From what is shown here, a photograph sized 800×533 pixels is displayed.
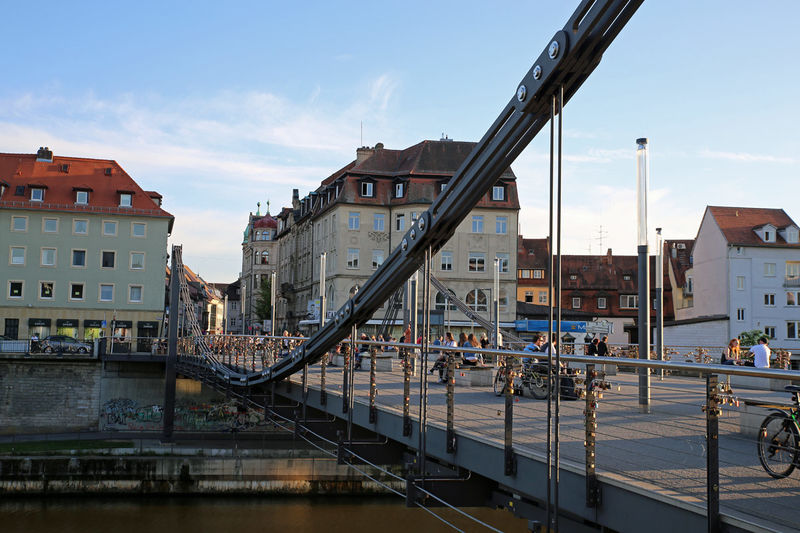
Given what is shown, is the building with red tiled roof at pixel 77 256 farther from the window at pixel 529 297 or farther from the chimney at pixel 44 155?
the window at pixel 529 297

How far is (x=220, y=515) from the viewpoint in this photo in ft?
82.7

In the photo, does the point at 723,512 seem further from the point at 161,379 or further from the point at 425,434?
the point at 161,379

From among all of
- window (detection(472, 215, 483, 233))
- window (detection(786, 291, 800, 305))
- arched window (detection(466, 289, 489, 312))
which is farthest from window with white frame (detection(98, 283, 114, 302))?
window (detection(786, 291, 800, 305))

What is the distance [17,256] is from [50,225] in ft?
8.79

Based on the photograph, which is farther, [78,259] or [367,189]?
[367,189]

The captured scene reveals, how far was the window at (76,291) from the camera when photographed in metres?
49.6

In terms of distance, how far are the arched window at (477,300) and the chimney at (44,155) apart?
29364mm

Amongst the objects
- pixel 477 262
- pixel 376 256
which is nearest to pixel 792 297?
pixel 477 262

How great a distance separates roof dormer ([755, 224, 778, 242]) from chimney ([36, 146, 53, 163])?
153 feet

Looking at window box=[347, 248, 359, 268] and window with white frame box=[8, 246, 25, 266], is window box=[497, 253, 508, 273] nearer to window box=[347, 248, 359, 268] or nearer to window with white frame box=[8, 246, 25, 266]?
window box=[347, 248, 359, 268]

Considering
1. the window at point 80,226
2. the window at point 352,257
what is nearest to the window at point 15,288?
the window at point 80,226

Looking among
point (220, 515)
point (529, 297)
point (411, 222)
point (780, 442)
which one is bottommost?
point (220, 515)

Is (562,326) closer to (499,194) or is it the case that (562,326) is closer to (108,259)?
(499,194)

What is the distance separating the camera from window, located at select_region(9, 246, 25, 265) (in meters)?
48.9
